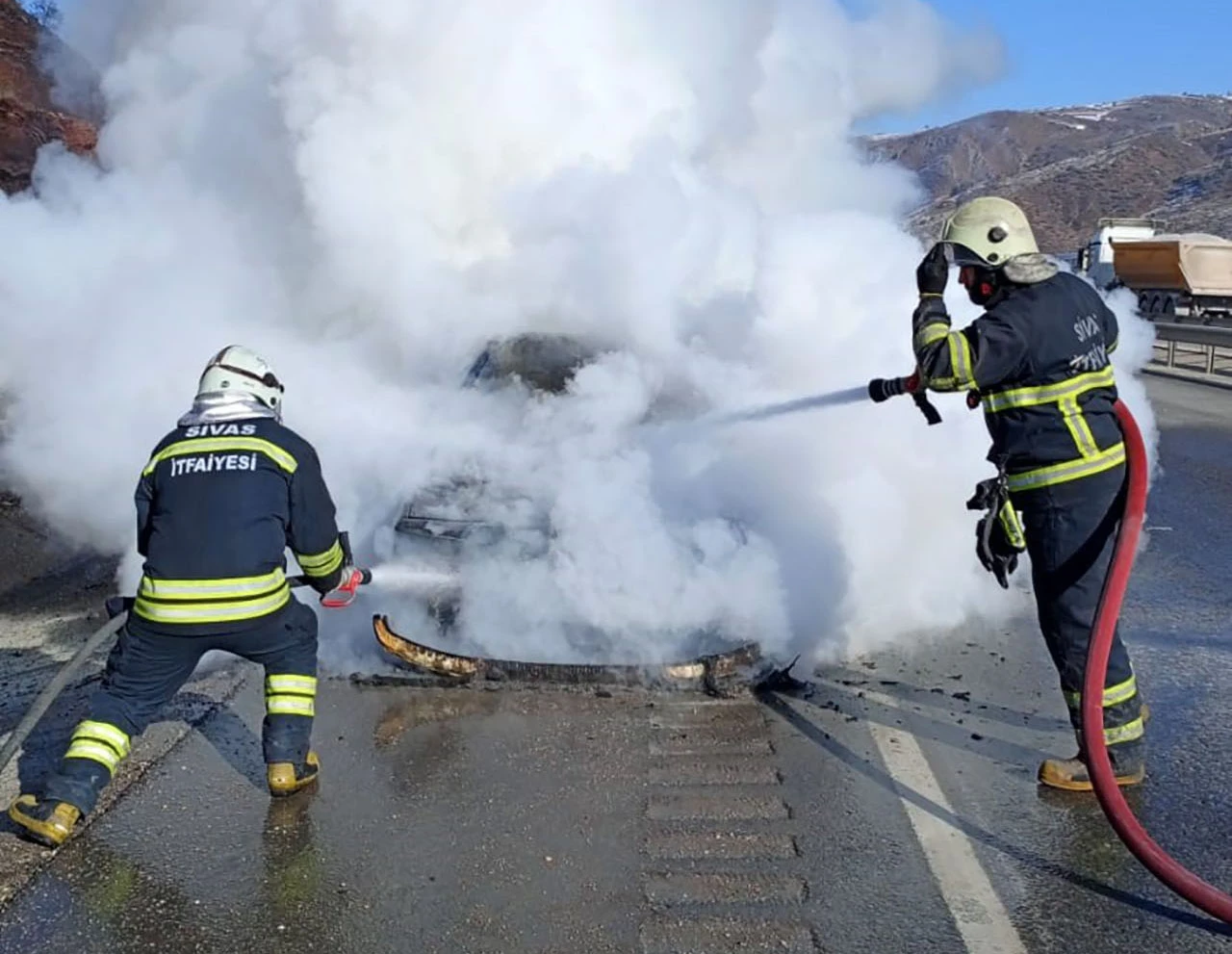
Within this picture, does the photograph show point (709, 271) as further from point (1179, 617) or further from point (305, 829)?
point (305, 829)

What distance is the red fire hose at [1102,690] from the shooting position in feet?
9.88

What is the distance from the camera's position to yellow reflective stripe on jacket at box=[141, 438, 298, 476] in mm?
3756

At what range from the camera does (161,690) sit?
3.82 metres

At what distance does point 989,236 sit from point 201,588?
2.73 m

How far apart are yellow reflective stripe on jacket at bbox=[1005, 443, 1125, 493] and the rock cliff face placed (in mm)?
19838

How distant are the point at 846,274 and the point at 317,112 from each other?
4.68 meters

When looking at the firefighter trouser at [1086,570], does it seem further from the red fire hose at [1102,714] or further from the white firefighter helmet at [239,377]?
the white firefighter helmet at [239,377]

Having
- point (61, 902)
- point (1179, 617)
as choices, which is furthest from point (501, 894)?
point (1179, 617)

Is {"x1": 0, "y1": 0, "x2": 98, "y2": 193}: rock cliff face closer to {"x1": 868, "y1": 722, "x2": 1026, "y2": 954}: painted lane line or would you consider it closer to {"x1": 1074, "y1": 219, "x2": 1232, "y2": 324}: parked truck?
{"x1": 868, "y1": 722, "x2": 1026, "y2": 954}: painted lane line

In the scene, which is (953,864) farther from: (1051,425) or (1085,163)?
(1085,163)

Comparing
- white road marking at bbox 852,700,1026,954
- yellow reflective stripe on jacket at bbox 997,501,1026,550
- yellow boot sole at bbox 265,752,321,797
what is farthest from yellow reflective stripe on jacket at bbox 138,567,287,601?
yellow reflective stripe on jacket at bbox 997,501,1026,550

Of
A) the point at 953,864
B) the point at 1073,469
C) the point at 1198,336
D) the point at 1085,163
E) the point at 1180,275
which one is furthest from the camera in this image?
the point at 1085,163

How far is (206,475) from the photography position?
3.72 m

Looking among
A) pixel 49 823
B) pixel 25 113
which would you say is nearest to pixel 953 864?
pixel 49 823
